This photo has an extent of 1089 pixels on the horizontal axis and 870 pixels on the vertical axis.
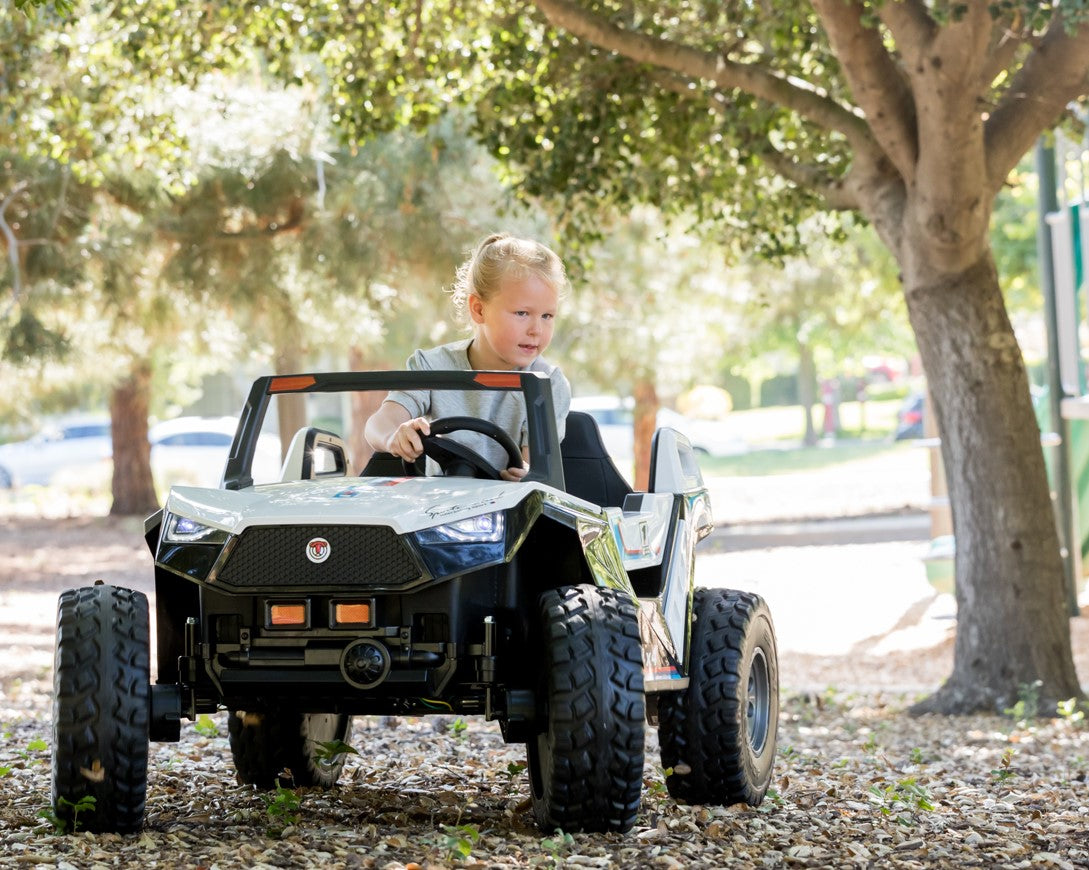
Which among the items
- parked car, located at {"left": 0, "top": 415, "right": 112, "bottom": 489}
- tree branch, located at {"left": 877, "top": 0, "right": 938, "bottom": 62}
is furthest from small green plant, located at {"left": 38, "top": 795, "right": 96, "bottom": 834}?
parked car, located at {"left": 0, "top": 415, "right": 112, "bottom": 489}

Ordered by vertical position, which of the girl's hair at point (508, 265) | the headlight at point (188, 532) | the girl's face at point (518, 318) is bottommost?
the headlight at point (188, 532)

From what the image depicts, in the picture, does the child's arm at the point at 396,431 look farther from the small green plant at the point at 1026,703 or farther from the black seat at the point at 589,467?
the small green plant at the point at 1026,703

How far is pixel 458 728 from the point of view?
6.41 m

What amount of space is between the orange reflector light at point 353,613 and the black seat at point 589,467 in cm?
142

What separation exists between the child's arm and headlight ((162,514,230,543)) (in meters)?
0.69

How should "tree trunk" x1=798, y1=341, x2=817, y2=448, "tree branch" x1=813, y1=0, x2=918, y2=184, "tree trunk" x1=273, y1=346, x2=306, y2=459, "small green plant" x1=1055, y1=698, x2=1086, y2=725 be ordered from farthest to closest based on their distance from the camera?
"tree trunk" x1=798, y1=341, x2=817, y2=448 < "tree trunk" x1=273, y1=346, x2=306, y2=459 < "small green plant" x1=1055, y1=698, x2=1086, y2=725 < "tree branch" x1=813, y1=0, x2=918, y2=184

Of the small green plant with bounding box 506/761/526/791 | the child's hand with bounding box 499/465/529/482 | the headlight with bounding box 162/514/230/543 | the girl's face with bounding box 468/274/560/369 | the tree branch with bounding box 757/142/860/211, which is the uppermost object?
the tree branch with bounding box 757/142/860/211

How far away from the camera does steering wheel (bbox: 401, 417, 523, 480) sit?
4492 millimetres

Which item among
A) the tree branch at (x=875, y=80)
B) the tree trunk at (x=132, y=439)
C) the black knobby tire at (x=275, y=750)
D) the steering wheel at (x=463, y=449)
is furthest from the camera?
the tree trunk at (x=132, y=439)

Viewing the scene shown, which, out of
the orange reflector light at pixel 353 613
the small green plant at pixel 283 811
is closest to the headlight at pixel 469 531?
the orange reflector light at pixel 353 613

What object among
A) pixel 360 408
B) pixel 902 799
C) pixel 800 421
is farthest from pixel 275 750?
pixel 800 421

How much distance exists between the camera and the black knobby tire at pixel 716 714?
15.2ft

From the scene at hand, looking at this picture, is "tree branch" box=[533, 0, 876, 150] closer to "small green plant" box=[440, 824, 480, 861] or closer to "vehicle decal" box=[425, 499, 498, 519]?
"vehicle decal" box=[425, 499, 498, 519]

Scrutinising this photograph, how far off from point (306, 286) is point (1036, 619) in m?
8.72
